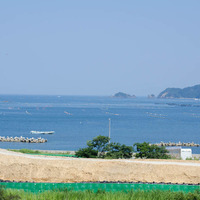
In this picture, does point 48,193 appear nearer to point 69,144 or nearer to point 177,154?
point 177,154

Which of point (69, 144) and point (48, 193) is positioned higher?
point (48, 193)

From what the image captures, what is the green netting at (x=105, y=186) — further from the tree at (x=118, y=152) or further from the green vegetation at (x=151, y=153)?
the green vegetation at (x=151, y=153)

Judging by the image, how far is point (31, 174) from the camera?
19469mm

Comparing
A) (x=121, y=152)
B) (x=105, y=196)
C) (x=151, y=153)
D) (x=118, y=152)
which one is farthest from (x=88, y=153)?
(x=105, y=196)

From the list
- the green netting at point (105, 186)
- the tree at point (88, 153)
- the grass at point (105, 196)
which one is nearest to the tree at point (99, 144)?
the tree at point (88, 153)

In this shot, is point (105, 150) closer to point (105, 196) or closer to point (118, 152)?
point (118, 152)

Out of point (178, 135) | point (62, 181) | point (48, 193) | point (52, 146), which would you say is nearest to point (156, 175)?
point (62, 181)

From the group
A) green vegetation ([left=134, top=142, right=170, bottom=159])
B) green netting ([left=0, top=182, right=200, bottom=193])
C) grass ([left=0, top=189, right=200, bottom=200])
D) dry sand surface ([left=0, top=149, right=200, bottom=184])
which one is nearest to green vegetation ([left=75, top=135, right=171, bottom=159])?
green vegetation ([left=134, top=142, right=170, bottom=159])

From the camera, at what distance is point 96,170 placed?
63.6ft

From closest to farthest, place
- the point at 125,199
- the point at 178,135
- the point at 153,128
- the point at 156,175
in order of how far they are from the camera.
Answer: the point at 125,199, the point at 156,175, the point at 178,135, the point at 153,128

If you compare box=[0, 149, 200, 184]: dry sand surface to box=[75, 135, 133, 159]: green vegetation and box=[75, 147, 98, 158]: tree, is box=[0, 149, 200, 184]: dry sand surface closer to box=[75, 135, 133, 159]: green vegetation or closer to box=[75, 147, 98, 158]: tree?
box=[75, 135, 133, 159]: green vegetation

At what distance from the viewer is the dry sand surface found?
747 inches

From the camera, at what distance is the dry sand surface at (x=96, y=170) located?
1897cm

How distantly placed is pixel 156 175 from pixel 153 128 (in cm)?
6778
